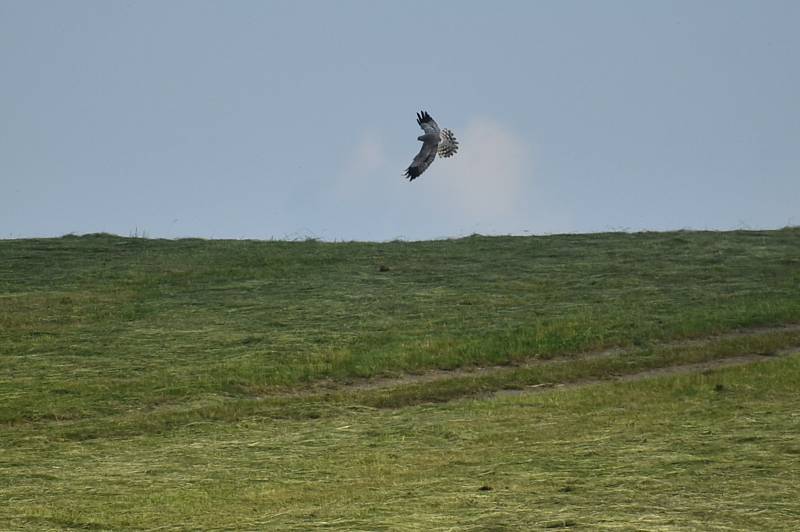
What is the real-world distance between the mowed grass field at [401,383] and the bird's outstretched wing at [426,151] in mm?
3636

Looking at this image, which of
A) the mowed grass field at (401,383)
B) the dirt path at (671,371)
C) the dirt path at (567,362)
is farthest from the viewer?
the dirt path at (567,362)

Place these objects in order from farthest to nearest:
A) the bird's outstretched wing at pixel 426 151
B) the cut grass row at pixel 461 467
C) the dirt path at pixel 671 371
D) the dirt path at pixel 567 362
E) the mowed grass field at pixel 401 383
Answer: the bird's outstretched wing at pixel 426 151 → the dirt path at pixel 567 362 → the dirt path at pixel 671 371 → the mowed grass field at pixel 401 383 → the cut grass row at pixel 461 467

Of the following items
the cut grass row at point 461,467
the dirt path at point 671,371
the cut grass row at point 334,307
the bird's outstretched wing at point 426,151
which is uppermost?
the bird's outstretched wing at point 426,151

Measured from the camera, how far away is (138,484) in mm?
19453

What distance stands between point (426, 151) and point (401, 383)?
32.7 feet

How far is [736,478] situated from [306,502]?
5.33 meters

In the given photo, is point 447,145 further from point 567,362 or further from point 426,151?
point 567,362

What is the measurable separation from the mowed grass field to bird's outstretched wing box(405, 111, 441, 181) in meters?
3.64

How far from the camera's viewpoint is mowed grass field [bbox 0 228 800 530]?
680 inches

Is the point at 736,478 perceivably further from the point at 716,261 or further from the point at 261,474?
the point at 716,261

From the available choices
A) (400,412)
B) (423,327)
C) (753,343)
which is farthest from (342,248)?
(400,412)

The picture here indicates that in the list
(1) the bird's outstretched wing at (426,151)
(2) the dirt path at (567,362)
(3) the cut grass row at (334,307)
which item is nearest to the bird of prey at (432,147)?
(1) the bird's outstretched wing at (426,151)

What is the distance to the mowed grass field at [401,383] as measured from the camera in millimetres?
17266

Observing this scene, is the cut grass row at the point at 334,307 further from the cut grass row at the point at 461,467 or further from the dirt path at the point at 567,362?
the cut grass row at the point at 461,467
